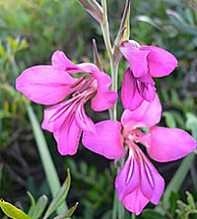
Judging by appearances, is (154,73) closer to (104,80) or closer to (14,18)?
(104,80)

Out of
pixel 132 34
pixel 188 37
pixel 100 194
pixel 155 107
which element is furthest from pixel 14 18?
pixel 155 107

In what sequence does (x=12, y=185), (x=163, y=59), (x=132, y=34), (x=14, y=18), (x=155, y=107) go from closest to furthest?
(x=163, y=59)
(x=155, y=107)
(x=12, y=185)
(x=132, y=34)
(x=14, y=18)

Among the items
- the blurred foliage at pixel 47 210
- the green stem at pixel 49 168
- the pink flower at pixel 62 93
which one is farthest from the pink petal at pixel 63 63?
the green stem at pixel 49 168

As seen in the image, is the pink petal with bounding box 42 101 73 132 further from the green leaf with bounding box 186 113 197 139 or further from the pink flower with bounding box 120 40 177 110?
the green leaf with bounding box 186 113 197 139

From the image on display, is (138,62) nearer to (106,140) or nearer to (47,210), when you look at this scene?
(106,140)

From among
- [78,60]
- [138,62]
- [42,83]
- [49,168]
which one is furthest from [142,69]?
[78,60]

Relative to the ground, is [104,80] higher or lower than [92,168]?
higher

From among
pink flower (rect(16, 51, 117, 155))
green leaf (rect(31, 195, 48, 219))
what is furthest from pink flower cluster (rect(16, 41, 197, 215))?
green leaf (rect(31, 195, 48, 219))

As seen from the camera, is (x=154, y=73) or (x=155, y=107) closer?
(x=154, y=73)

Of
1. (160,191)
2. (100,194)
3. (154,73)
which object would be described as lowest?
(100,194)
